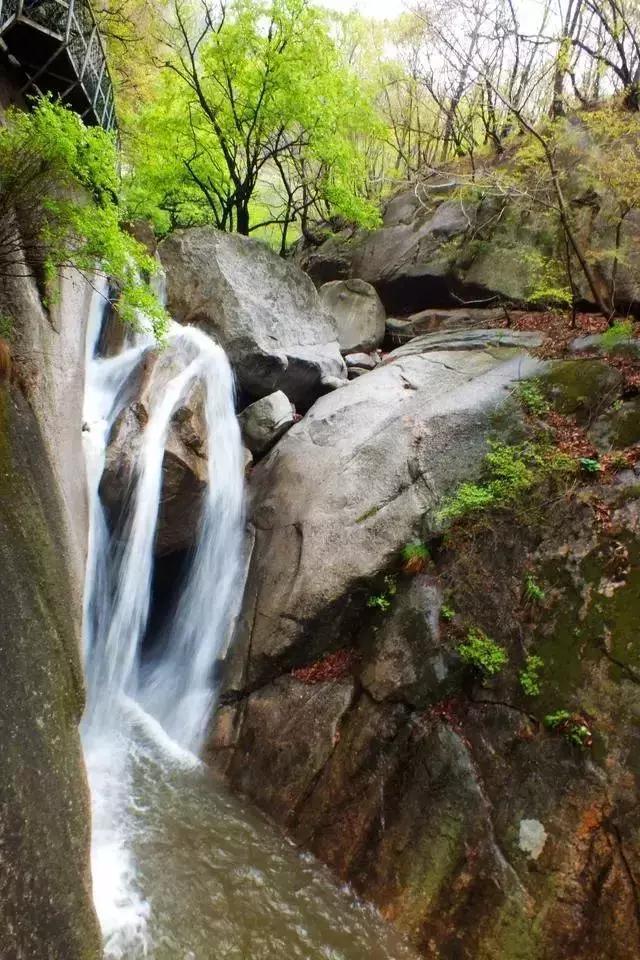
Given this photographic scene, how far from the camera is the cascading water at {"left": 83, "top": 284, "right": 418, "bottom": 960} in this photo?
4641 mm

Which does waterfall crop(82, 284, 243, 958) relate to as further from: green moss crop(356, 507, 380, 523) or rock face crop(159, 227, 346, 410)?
green moss crop(356, 507, 380, 523)

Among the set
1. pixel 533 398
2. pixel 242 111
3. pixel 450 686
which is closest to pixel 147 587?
pixel 450 686

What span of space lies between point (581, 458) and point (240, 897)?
665 cm

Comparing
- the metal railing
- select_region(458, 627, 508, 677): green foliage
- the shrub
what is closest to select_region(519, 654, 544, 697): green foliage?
select_region(458, 627, 508, 677): green foliage

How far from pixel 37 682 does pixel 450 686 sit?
4.53m

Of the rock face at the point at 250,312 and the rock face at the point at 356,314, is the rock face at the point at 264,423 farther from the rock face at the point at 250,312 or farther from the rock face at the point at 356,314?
the rock face at the point at 356,314

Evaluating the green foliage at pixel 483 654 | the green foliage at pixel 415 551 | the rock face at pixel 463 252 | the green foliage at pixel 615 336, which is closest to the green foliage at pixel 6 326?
the green foliage at pixel 415 551

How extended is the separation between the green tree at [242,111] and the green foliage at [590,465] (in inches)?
380

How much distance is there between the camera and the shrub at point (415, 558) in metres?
7.16

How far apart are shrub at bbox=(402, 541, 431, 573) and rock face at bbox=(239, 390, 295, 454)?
381 centimetres

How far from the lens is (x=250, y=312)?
10.7 metres

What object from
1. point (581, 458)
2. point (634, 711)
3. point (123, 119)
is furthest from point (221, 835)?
point (123, 119)

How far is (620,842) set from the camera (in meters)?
4.85

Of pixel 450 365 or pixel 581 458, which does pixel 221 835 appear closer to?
pixel 581 458
